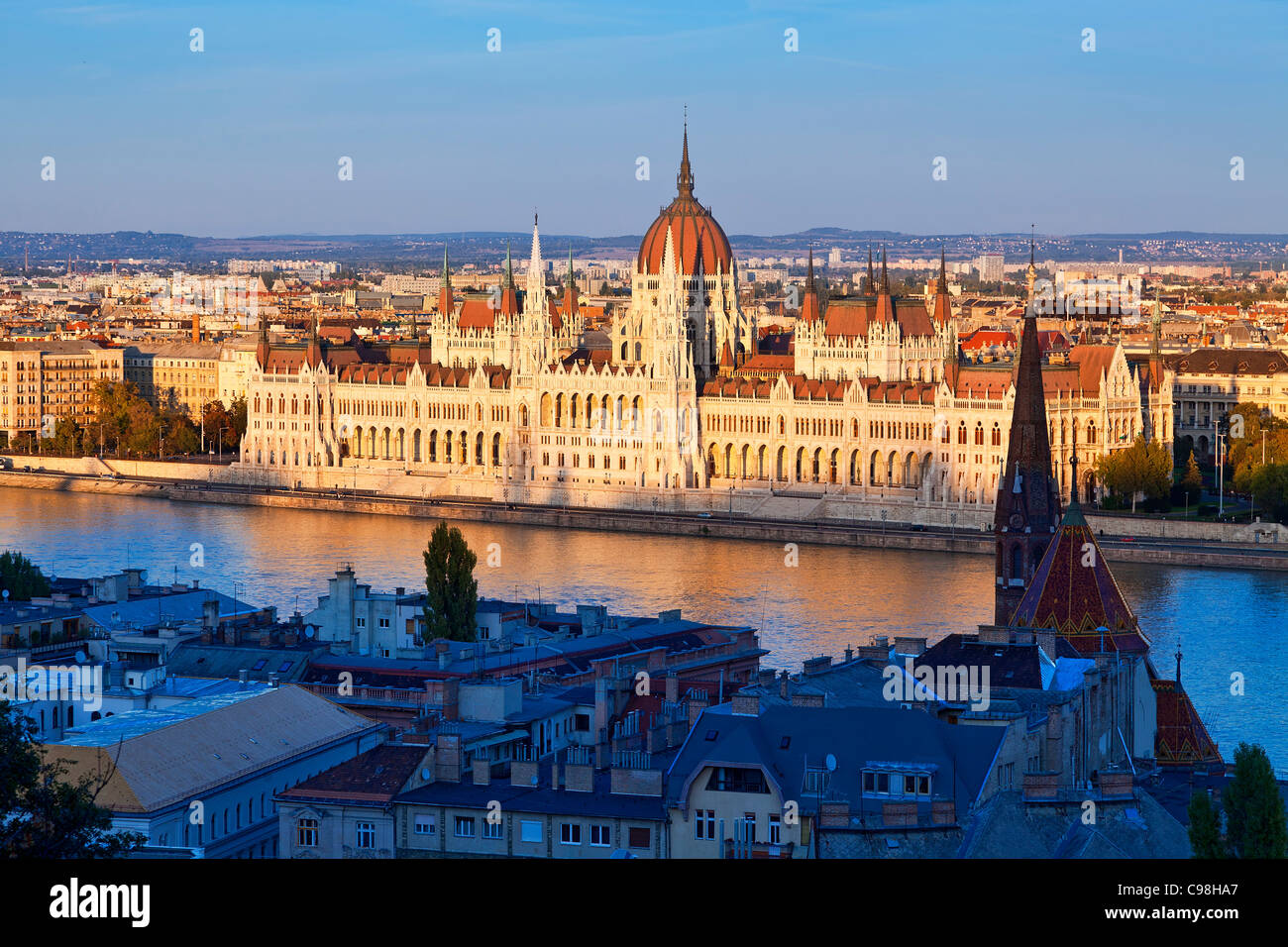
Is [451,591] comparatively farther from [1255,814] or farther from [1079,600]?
[1255,814]

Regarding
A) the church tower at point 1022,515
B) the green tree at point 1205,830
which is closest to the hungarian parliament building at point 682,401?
the church tower at point 1022,515

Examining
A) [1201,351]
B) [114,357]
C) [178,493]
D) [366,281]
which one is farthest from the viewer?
[366,281]

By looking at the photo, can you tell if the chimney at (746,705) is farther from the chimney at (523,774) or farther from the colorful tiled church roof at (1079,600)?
the colorful tiled church roof at (1079,600)

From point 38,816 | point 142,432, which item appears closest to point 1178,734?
point 38,816

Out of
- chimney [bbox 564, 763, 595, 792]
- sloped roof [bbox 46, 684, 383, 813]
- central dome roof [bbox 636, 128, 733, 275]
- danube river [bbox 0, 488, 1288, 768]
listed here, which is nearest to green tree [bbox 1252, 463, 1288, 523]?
danube river [bbox 0, 488, 1288, 768]
